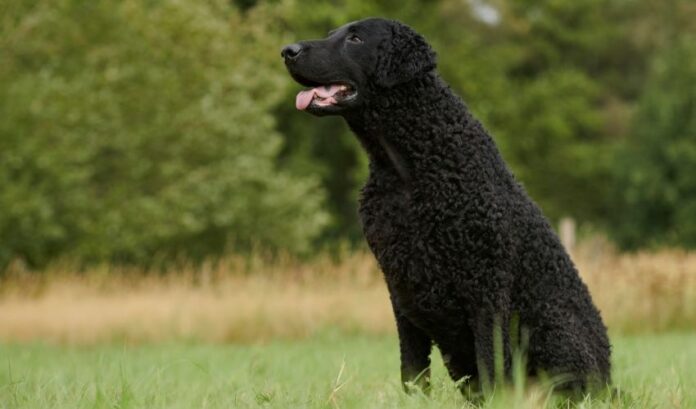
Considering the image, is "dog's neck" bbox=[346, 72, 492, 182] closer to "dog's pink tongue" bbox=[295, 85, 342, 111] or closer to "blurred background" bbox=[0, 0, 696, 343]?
Answer: "dog's pink tongue" bbox=[295, 85, 342, 111]

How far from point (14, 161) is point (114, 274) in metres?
2.38

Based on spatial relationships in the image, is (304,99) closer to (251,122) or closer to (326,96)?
(326,96)

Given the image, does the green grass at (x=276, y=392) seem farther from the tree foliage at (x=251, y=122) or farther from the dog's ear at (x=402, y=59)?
the tree foliage at (x=251, y=122)

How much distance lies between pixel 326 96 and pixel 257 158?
16.5m

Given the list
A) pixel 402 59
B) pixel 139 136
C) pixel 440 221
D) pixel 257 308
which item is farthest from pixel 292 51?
pixel 139 136

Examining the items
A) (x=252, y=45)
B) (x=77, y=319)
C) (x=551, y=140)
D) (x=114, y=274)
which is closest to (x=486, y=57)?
(x=551, y=140)

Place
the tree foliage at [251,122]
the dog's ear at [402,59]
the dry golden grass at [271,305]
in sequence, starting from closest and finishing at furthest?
1. the dog's ear at [402,59]
2. the dry golden grass at [271,305]
3. the tree foliage at [251,122]

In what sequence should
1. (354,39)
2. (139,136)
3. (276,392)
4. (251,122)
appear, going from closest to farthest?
(276,392) → (354,39) → (139,136) → (251,122)

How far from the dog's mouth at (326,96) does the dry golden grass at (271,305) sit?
8.44 meters

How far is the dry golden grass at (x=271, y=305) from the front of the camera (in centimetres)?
1258

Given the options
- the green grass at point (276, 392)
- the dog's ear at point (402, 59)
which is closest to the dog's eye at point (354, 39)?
the dog's ear at point (402, 59)

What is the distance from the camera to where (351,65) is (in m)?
4.31

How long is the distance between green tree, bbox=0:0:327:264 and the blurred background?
48 mm

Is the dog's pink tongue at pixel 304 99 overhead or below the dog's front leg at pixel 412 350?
overhead
